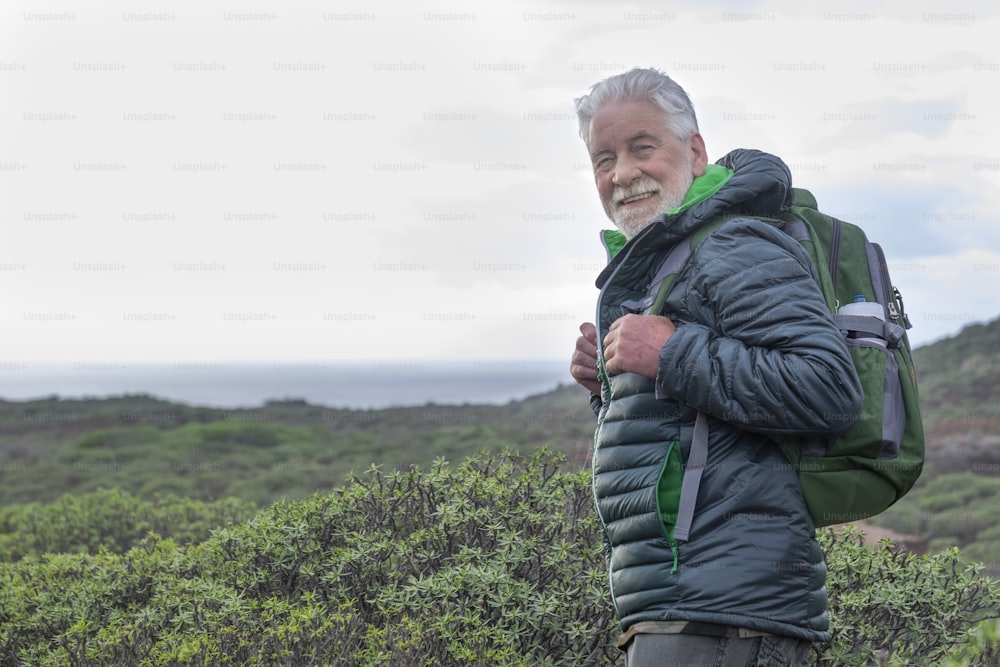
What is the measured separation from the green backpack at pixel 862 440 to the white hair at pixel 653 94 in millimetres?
354

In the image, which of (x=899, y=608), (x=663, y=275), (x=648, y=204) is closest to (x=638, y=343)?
(x=663, y=275)

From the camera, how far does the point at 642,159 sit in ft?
8.95

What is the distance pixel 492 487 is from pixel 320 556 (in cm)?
81

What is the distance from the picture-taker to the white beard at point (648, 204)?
107 inches

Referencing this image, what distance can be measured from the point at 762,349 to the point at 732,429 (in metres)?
0.21

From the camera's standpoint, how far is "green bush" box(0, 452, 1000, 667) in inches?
149

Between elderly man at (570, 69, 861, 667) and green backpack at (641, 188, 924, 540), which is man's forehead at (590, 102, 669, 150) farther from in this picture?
green backpack at (641, 188, 924, 540)

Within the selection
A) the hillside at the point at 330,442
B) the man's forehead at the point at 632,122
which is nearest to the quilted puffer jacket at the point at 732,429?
the man's forehead at the point at 632,122

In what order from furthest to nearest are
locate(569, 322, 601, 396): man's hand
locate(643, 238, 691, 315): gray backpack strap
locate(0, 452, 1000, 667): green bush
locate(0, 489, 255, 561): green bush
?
locate(0, 489, 255, 561): green bush → locate(0, 452, 1000, 667): green bush → locate(569, 322, 601, 396): man's hand → locate(643, 238, 691, 315): gray backpack strap

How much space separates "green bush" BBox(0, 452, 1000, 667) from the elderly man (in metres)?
1.31

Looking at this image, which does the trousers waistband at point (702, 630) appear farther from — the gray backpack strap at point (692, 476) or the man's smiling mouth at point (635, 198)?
the man's smiling mouth at point (635, 198)

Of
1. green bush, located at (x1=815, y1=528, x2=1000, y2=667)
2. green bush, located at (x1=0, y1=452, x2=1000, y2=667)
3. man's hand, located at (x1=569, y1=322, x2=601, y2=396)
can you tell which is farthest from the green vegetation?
man's hand, located at (x1=569, y1=322, x2=601, y2=396)

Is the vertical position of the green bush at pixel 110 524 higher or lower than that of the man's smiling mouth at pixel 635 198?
lower

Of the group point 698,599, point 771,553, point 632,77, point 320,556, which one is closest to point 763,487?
point 771,553
